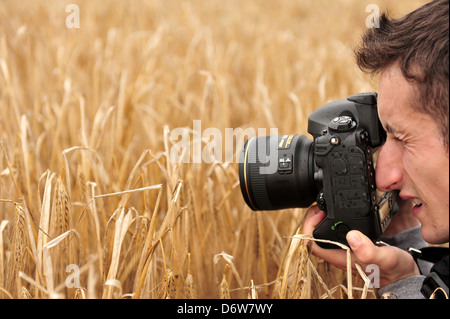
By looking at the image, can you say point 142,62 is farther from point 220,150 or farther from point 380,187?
point 380,187

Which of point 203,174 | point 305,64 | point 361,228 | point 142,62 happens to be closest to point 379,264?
point 361,228

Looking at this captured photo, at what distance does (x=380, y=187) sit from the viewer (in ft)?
3.52

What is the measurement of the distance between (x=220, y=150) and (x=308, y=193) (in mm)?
550

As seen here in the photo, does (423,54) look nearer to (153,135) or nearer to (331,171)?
(331,171)

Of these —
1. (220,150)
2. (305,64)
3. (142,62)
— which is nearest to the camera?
(220,150)

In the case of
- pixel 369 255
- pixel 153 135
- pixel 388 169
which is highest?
pixel 153 135

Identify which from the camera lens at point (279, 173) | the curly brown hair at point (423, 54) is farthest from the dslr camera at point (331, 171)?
the curly brown hair at point (423, 54)

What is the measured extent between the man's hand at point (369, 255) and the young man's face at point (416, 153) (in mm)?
97

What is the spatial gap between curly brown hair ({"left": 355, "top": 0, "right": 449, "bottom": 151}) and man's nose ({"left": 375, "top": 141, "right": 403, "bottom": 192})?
0.13m

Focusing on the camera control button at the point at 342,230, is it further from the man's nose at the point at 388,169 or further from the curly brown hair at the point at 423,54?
the curly brown hair at the point at 423,54

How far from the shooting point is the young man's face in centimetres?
92

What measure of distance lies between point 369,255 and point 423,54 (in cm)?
36

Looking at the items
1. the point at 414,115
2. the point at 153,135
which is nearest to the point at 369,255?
the point at 414,115

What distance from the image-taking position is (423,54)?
3.01 feet
